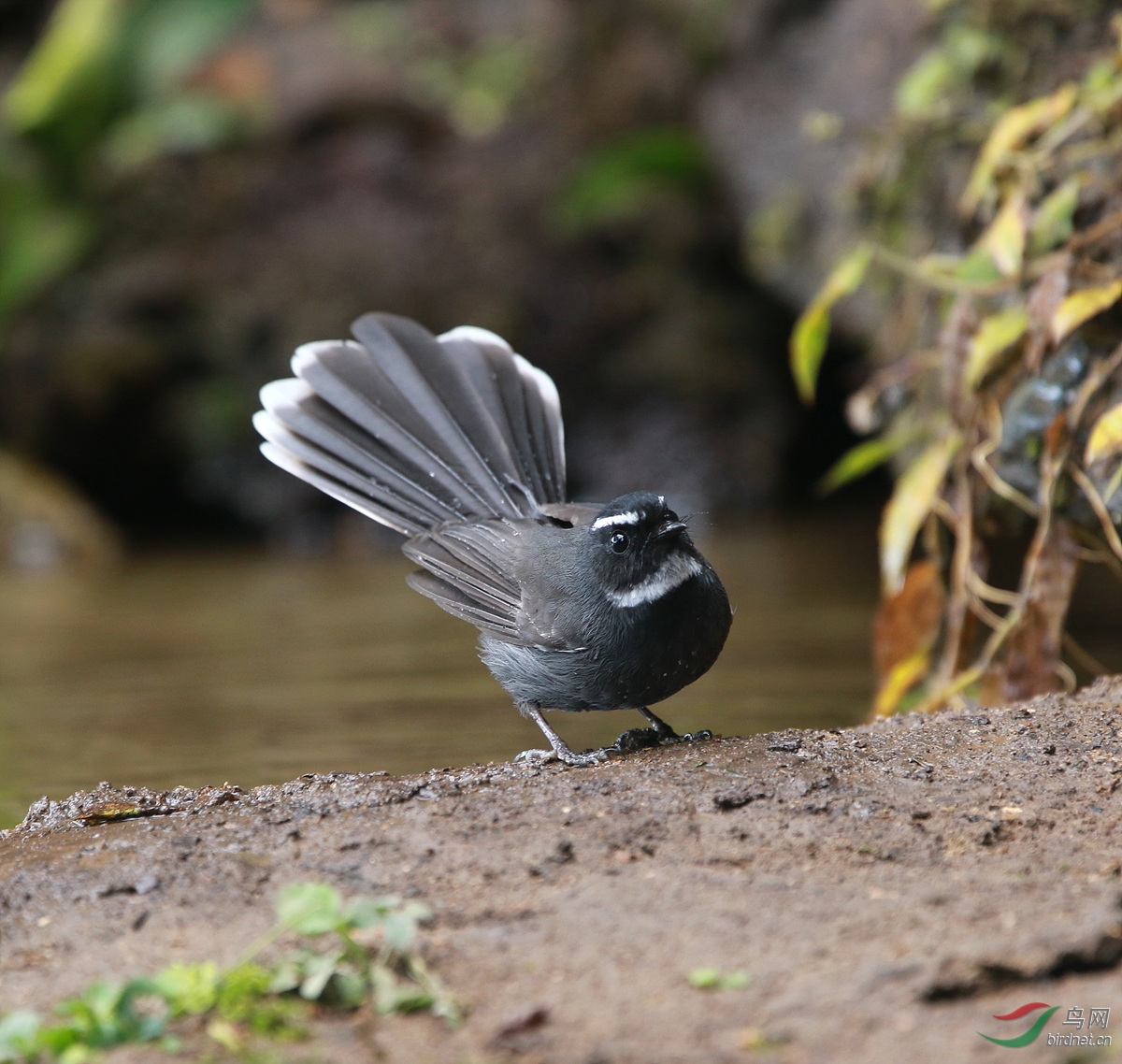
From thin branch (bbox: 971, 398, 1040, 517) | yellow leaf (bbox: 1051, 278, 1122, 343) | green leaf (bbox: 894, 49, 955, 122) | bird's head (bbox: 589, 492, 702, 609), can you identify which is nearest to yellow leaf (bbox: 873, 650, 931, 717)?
thin branch (bbox: 971, 398, 1040, 517)

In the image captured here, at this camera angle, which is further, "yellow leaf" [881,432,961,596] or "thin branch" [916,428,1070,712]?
"yellow leaf" [881,432,961,596]

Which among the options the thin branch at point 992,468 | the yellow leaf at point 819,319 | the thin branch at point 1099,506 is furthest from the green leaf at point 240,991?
the yellow leaf at point 819,319

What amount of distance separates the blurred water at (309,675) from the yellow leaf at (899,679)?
351mm

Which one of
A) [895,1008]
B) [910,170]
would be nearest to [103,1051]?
[895,1008]

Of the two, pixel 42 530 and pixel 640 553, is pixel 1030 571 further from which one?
pixel 42 530

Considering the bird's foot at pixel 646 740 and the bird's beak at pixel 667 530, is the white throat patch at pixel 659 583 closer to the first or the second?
the bird's beak at pixel 667 530

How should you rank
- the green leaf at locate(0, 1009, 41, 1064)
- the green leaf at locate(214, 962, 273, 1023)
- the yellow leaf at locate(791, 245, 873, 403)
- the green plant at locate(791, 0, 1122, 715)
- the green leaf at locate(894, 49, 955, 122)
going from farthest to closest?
the green leaf at locate(894, 49, 955, 122) < the yellow leaf at locate(791, 245, 873, 403) < the green plant at locate(791, 0, 1122, 715) < the green leaf at locate(214, 962, 273, 1023) < the green leaf at locate(0, 1009, 41, 1064)

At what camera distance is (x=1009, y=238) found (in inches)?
182

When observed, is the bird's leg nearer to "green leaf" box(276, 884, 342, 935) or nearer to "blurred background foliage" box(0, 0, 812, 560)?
"green leaf" box(276, 884, 342, 935)

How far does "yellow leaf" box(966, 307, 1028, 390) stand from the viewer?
450 cm

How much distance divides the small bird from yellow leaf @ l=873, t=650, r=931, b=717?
40.4 inches

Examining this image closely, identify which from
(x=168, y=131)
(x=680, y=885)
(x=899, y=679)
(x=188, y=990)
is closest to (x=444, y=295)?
(x=168, y=131)

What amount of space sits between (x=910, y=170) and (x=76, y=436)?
891 cm

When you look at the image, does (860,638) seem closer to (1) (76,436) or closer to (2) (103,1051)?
(2) (103,1051)
